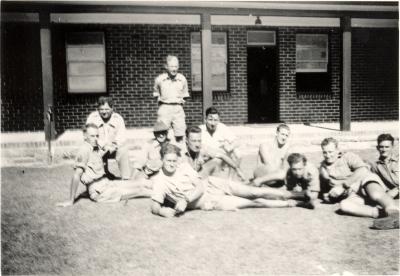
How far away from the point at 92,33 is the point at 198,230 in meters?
7.51

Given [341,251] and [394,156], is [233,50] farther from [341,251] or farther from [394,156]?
[341,251]

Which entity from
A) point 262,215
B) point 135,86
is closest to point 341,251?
point 262,215

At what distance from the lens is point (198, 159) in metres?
5.64

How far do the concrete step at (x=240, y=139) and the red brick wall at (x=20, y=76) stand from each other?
0.65 metres

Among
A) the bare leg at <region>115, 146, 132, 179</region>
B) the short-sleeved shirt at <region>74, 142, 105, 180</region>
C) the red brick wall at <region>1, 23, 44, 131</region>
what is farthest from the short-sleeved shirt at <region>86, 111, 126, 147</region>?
the red brick wall at <region>1, 23, 44, 131</region>

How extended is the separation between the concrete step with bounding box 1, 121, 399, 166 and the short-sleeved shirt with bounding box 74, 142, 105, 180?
2.96 m

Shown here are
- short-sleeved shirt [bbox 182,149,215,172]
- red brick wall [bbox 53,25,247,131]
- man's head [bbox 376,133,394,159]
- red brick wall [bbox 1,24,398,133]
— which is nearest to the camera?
man's head [bbox 376,133,394,159]

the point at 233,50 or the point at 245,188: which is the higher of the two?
the point at 233,50

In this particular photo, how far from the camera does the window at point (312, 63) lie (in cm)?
1182

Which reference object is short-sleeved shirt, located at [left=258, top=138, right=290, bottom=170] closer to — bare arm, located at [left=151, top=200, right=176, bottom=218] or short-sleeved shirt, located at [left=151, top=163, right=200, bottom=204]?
short-sleeved shirt, located at [left=151, top=163, right=200, bottom=204]

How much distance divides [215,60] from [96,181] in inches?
253

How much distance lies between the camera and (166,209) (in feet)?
15.8

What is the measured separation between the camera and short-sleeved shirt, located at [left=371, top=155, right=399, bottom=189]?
5.04 m

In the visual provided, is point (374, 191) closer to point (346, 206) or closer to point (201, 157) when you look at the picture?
point (346, 206)
